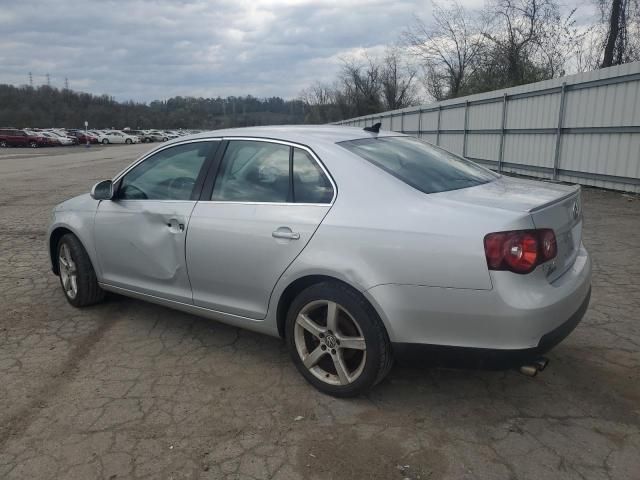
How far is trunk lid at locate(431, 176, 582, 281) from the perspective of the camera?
272 cm

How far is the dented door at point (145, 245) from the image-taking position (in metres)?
3.73

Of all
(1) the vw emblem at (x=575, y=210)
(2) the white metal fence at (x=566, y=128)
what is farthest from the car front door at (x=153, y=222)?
(2) the white metal fence at (x=566, y=128)

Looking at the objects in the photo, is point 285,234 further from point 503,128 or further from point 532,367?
point 503,128

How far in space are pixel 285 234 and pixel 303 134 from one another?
0.74m

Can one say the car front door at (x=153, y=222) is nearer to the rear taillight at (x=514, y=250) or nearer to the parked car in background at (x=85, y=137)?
the rear taillight at (x=514, y=250)

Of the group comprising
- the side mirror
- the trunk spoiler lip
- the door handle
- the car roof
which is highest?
the car roof

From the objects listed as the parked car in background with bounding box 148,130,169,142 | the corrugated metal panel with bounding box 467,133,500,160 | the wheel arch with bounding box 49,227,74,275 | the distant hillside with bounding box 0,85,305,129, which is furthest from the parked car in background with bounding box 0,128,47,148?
the wheel arch with bounding box 49,227,74,275

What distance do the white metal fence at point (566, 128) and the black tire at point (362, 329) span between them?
8967 mm

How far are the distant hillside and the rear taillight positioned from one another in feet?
231

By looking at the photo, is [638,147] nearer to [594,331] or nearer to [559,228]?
[594,331]

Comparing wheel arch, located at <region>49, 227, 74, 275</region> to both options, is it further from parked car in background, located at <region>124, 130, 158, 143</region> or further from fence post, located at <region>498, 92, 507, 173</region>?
parked car in background, located at <region>124, 130, 158, 143</region>

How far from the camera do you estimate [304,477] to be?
245cm

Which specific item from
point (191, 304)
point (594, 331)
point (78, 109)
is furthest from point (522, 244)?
point (78, 109)

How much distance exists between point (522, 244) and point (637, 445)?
115 cm
